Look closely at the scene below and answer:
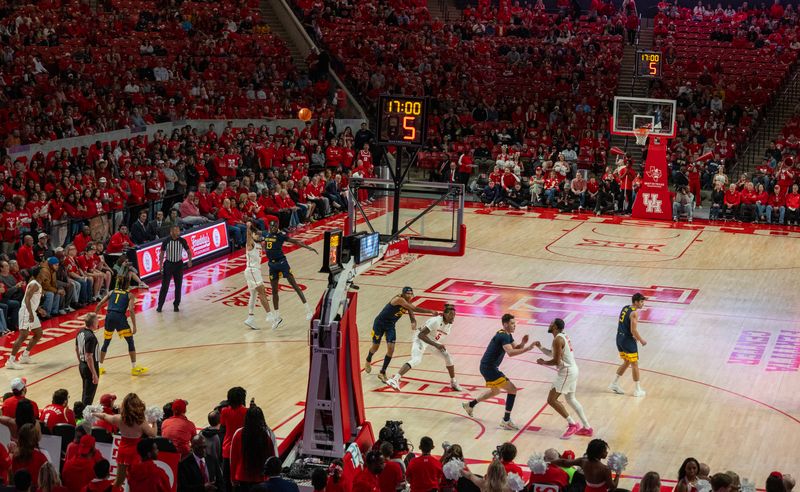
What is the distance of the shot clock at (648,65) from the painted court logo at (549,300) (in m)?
13.9

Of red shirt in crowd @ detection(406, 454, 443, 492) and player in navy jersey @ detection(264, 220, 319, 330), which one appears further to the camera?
player in navy jersey @ detection(264, 220, 319, 330)

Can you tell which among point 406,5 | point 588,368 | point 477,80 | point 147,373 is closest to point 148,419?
point 147,373

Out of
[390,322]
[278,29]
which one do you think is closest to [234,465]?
[390,322]

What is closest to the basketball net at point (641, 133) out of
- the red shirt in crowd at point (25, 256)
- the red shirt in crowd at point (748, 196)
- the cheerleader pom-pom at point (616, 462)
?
the red shirt in crowd at point (748, 196)

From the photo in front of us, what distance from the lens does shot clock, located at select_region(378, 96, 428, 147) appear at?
17.7m

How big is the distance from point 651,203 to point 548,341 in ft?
45.9

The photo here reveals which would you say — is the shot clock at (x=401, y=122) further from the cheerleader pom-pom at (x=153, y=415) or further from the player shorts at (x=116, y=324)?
the cheerleader pom-pom at (x=153, y=415)

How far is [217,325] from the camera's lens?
68.5ft

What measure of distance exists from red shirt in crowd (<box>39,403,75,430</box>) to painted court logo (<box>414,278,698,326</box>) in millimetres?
10400

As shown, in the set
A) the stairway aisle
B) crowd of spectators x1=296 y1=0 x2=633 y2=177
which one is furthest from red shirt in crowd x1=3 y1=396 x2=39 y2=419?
the stairway aisle

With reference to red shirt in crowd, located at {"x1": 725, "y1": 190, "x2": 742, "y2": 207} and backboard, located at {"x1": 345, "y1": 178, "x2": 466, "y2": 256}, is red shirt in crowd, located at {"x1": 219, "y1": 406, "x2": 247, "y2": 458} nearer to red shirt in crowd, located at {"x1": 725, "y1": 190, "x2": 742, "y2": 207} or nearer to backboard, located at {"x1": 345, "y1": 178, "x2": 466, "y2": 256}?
backboard, located at {"x1": 345, "y1": 178, "x2": 466, "y2": 256}

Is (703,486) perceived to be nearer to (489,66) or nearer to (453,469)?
(453,469)

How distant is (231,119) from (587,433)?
22.8 m

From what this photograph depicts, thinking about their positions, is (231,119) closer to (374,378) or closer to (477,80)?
(477,80)
